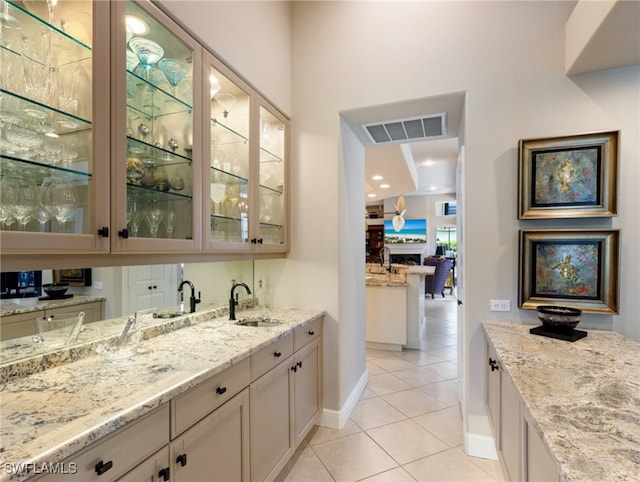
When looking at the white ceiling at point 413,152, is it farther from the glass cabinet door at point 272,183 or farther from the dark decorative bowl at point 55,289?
the dark decorative bowl at point 55,289

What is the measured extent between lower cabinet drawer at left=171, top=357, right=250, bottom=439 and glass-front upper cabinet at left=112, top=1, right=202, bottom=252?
0.67 meters

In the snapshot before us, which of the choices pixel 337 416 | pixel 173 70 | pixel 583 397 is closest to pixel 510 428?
pixel 583 397

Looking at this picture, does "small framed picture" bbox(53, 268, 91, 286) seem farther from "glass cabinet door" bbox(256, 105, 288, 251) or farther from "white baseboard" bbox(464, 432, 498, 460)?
"white baseboard" bbox(464, 432, 498, 460)

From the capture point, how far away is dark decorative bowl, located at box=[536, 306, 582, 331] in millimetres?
1870

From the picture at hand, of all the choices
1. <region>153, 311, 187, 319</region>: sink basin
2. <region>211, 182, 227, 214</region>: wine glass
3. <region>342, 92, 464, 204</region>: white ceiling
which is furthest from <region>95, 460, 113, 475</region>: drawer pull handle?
<region>342, 92, 464, 204</region>: white ceiling

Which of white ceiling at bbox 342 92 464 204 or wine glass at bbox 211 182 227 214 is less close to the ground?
white ceiling at bbox 342 92 464 204

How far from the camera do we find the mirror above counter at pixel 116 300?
132 cm

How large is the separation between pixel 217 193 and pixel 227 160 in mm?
278

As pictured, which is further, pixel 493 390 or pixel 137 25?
pixel 493 390

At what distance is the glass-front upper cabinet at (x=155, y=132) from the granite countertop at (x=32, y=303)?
474 millimetres

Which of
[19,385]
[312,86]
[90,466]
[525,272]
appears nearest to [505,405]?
[525,272]

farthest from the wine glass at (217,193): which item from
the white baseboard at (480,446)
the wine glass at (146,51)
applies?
the white baseboard at (480,446)

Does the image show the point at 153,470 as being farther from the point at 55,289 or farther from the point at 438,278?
the point at 438,278

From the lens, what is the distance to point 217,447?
142 centimetres
